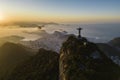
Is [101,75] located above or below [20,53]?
above

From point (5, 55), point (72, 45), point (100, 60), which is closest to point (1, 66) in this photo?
point (5, 55)

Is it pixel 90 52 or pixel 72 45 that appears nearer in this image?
pixel 90 52

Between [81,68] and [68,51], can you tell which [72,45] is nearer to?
[68,51]

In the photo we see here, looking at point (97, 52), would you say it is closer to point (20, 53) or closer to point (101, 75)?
point (101, 75)

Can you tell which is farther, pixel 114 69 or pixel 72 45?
pixel 72 45

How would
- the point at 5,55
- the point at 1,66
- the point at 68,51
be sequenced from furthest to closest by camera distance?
the point at 5,55 < the point at 1,66 < the point at 68,51


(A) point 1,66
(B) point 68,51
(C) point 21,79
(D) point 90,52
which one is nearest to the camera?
(D) point 90,52

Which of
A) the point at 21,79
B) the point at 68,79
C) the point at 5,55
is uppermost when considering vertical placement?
the point at 68,79

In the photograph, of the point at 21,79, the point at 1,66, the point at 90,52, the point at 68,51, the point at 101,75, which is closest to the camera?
the point at 101,75

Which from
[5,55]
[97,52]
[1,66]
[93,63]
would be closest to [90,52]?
[97,52]
